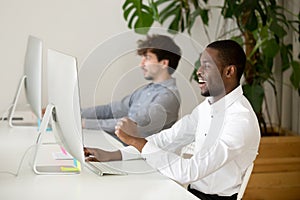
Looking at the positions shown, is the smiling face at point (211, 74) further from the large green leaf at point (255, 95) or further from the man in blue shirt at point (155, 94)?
the large green leaf at point (255, 95)

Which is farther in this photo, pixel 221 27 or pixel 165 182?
pixel 221 27

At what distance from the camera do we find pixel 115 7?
437cm

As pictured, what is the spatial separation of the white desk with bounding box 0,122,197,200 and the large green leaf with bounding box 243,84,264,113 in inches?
53.9

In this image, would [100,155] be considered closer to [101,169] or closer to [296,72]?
[101,169]

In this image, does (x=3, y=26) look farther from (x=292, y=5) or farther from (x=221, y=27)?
(x=292, y=5)

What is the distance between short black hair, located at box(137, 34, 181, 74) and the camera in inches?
90.8

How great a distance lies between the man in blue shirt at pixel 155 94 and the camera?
229 centimetres

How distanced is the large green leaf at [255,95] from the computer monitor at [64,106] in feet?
5.12

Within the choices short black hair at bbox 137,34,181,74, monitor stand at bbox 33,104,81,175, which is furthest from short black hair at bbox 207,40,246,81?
monitor stand at bbox 33,104,81,175

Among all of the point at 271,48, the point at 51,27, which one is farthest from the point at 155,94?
the point at 51,27

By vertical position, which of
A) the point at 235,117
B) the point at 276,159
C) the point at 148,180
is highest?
the point at 235,117

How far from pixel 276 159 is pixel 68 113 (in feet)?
6.14

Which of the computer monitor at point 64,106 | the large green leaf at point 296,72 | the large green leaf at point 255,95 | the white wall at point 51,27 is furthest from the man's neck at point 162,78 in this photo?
→ the white wall at point 51,27

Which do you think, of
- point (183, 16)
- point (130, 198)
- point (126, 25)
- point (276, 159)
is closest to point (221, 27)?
point (183, 16)
